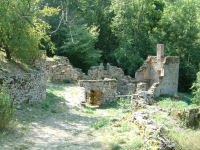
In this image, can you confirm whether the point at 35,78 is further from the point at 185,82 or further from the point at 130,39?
the point at 185,82

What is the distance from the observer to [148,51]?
27.8 m

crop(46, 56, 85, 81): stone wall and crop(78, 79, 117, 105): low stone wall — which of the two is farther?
crop(46, 56, 85, 81): stone wall

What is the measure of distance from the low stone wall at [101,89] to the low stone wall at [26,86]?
17.3 ft

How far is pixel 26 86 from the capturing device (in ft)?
34.9

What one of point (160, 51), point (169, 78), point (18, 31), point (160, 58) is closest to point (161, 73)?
point (169, 78)

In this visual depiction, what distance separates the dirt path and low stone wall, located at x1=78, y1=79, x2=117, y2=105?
511 centimetres

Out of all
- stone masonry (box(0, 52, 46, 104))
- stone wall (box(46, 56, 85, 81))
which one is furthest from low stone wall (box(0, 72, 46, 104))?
stone wall (box(46, 56, 85, 81))

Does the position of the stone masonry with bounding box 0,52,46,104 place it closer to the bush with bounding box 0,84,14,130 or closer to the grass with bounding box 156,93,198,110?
the bush with bounding box 0,84,14,130

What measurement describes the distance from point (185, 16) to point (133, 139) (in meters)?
23.7

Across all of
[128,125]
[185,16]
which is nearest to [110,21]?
[185,16]

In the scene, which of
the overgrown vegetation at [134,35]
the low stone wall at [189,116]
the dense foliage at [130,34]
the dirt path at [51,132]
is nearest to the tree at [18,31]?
the dirt path at [51,132]

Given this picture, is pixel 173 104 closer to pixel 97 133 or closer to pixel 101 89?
pixel 97 133

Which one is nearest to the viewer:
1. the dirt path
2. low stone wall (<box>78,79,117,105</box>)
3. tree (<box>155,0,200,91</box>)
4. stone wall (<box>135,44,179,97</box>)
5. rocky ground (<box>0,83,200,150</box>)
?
rocky ground (<box>0,83,200,150</box>)

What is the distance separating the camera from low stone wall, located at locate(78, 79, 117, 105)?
17095mm
